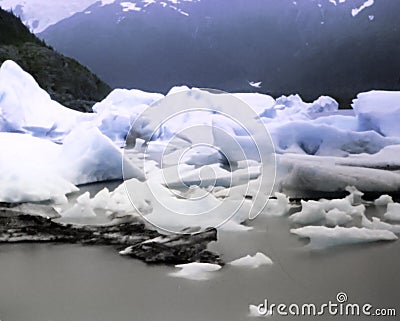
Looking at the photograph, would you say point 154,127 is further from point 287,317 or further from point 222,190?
point 287,317

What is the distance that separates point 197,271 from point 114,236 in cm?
32

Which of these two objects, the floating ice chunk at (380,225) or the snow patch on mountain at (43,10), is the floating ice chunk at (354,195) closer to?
the floating ice chunk at (380,225)

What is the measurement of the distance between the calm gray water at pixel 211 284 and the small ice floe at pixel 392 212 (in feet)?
0.31

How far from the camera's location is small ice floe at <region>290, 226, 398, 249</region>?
68.5 inches

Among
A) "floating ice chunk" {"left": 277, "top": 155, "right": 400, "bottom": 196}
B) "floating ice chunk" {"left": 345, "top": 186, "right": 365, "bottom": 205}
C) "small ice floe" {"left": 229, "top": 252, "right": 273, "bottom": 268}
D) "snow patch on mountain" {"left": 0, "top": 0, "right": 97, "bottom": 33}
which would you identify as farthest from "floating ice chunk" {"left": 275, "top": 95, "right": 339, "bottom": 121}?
"snow patch on mountain" {"left": 0, "top": 0, "right": 97, "bottom": 33}

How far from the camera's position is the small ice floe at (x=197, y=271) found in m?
1.72

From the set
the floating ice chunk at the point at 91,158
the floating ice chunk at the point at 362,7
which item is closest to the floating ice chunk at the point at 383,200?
the floating ice chunk at the point at 362,7

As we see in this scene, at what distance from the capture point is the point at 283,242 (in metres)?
1.76

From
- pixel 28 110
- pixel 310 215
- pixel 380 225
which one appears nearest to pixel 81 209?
pixel 28 110

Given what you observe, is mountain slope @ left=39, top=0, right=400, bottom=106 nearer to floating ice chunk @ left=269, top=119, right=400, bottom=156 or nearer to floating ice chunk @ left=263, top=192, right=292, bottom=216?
floating ice chunk @ left=269, top=119, right=400, bottom=156

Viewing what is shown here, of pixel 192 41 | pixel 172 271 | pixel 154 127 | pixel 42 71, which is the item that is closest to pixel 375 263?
pixel 172 271

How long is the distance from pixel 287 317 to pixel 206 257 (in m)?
0.33

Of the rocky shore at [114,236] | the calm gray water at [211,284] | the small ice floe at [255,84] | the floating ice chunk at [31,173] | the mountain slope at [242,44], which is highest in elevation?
the mountain slope at [242,44]

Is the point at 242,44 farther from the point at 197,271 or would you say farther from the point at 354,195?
the point at 197,271
